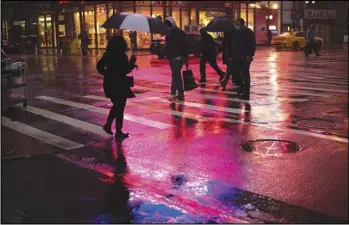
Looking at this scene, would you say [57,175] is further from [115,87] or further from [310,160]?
[310,160]

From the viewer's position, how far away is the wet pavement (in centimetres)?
493

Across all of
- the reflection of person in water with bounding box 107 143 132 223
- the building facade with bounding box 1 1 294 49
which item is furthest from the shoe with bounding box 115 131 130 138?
the building facade with bounding box 1 1 294 49

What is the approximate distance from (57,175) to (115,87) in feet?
7.56

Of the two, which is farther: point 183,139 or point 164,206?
point 183,139

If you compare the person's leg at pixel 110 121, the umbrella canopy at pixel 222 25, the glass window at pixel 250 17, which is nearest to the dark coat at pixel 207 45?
the umbrella canopy at pixel 222 25

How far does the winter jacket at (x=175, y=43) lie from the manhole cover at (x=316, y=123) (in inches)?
160

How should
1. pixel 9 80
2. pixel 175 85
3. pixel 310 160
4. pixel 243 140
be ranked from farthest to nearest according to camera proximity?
1. pixel 175 85
2. pixel 9 80
3. pixel 243 140
4. pixel 310 160

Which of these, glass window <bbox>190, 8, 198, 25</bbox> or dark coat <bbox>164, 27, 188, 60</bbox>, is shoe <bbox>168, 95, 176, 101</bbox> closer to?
dark coat <bbox>164, 27, 188, 60</bbox>

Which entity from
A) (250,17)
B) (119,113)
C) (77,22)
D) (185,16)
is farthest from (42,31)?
(119,113)

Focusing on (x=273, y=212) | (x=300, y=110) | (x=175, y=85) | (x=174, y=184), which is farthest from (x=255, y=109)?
(x=273, y=212)

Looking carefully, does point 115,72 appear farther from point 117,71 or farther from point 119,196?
point 119,196

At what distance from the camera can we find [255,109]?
10.6 m

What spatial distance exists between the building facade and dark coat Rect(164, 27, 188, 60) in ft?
98.6

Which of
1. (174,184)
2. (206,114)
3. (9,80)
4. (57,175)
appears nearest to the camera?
(174,184)
